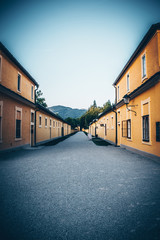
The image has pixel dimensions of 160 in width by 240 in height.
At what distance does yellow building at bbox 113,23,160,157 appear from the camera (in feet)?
23.0

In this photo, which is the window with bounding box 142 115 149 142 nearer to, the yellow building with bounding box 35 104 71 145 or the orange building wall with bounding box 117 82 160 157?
the orange building wall with bounding box 117 82 160 157

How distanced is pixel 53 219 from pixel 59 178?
2.23 meters

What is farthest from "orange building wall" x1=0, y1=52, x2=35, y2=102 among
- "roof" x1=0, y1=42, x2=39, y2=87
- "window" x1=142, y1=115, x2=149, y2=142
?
"window" x1=142, y1=115, x2=149, y2=142

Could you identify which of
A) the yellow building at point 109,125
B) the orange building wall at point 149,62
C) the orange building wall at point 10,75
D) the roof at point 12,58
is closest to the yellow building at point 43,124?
the orange building wall at point 10,75

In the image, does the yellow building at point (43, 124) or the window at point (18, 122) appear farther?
the yellow building at point (43, 124)

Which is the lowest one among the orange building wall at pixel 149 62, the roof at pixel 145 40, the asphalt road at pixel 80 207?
the asphalt road at pixel 80 207

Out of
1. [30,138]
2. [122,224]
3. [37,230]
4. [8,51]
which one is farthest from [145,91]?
[30,138]

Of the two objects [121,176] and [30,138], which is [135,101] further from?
[30,138]

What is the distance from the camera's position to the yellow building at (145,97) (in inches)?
277

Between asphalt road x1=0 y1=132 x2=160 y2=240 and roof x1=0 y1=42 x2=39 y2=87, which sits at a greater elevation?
roof x1=0 y1=42 x2=39 y2=87

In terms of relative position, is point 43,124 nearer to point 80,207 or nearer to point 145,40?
point 145,40

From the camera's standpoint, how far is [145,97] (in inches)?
328

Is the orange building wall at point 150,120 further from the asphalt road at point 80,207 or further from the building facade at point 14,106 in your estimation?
the building facade at point 14,106

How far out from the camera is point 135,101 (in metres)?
9.91
